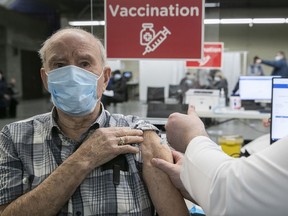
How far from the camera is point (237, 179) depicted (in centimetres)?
68

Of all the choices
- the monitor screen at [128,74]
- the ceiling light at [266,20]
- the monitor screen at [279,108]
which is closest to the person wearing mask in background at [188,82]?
the monitor screen at [128,74]

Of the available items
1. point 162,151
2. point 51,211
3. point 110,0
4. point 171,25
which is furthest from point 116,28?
point 51,211

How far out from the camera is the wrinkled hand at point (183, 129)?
35.6 inches

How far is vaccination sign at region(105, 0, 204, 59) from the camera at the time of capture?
195cm

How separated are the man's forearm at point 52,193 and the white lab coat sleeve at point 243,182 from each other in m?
0.48

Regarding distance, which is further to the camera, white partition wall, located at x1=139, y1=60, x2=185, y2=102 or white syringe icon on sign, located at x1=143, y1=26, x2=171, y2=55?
white partition wall, located at x1=139, y1=60, x2=185, y2=102

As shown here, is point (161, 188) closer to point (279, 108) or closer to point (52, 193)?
point (52, 193)

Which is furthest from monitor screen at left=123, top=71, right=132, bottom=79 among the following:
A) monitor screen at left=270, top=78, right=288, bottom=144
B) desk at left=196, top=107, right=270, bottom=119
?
monitor screen at left=270, top=78, right=288, bottom=144

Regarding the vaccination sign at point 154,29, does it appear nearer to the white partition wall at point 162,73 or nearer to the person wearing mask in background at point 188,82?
the person wearing mask in background at point 188,82

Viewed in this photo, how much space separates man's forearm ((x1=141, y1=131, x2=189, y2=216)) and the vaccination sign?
880 millimetres

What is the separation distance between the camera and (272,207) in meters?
0.63

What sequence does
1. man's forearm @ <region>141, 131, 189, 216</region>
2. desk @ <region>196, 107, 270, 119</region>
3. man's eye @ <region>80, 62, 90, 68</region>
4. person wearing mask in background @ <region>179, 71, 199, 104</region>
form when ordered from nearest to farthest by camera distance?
man's forearm @ <region>141, 131, 189, 216</region>, man's eye @ <region>80, 62, 90, 68</region>, desk @ <region>196, 107, 270, 119</region>, person wearing mask in background @ <region>179, 71, 199, 104</region>

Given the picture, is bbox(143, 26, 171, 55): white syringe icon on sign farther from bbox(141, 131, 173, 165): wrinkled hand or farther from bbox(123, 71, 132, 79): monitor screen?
bbox(123, 71, 132, 79): monitor screen

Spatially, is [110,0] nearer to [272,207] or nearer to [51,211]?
[51,211]
